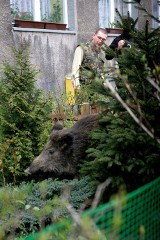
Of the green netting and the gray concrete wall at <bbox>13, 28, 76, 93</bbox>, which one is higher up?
the gray concrete wall at <bbox>13, 28, 76, 93</bbox>

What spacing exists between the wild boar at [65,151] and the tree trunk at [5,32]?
15.6ft

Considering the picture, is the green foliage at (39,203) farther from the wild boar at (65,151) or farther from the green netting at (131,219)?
the green netting at (131,219)

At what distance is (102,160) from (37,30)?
6816mm

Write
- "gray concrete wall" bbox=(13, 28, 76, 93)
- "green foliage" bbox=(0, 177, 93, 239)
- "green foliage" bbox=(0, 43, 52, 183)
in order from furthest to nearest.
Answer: "gray concrete wall" bbox=(13, 28, 76, 93)
"green foliage" bbox=(0, 43, 52, 183)
"green foliage" bbox=(0, 177, 93, 239)

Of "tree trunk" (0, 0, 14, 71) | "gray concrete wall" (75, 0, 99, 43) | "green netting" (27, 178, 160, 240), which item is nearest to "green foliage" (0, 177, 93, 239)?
"green netting" (27, 178, 160, 240)

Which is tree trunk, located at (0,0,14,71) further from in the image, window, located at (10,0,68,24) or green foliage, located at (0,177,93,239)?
green foliage, located at (0,177,93,239)

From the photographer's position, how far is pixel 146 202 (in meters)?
3.62

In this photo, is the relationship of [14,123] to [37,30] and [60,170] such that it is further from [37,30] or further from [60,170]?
[37,30]

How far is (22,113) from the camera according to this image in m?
6.89

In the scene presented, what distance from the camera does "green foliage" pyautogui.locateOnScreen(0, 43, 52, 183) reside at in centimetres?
686

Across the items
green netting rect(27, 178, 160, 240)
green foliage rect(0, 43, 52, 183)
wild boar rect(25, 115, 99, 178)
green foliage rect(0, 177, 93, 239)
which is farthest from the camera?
green foliage rect(0, 43, 52, 183)

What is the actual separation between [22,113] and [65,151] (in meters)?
1.27

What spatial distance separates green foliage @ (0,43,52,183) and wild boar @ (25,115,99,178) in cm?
89

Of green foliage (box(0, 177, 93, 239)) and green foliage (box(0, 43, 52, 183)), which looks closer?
green foliage (box(0, 177, 93, 239))
